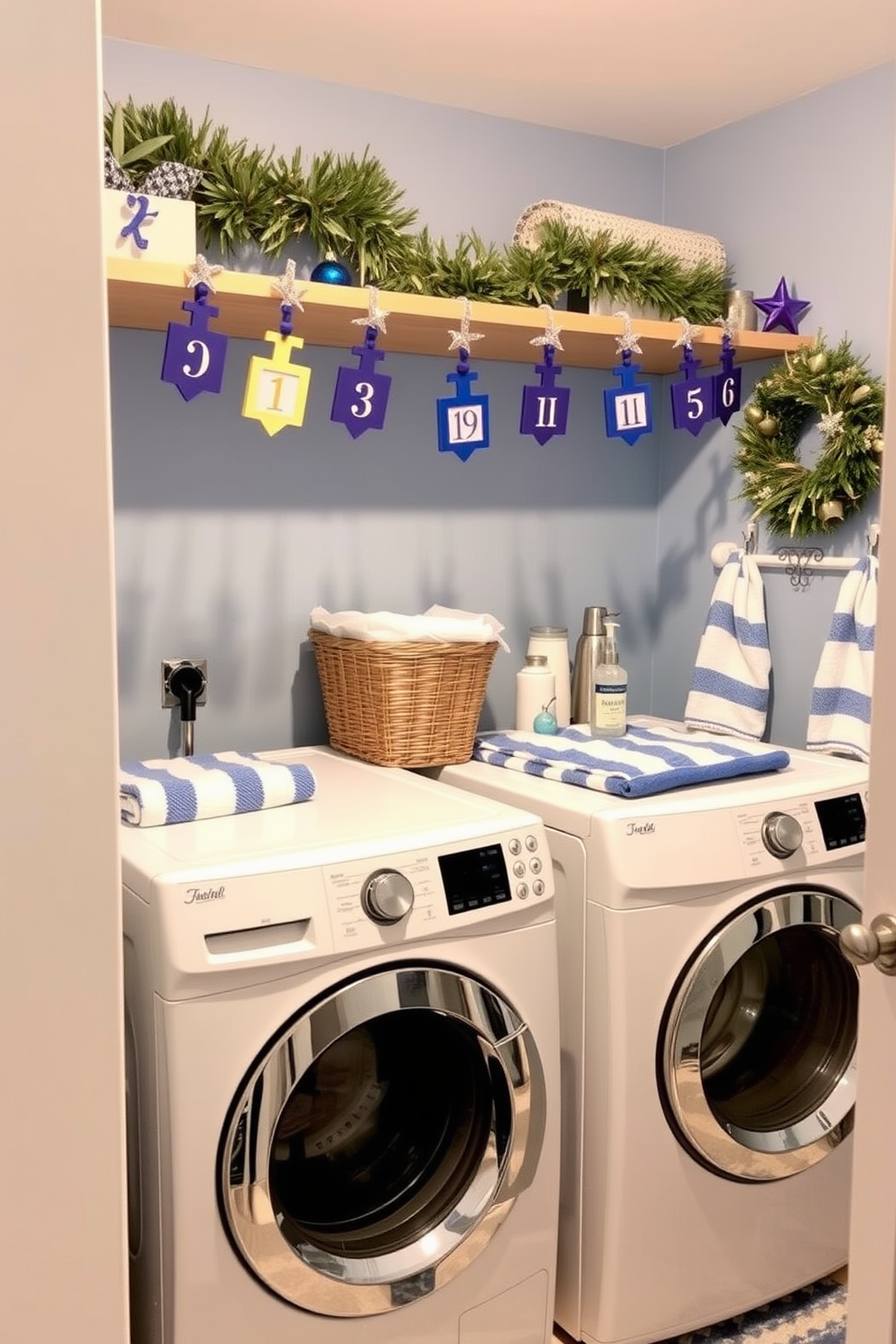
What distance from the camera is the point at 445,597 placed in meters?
2.74

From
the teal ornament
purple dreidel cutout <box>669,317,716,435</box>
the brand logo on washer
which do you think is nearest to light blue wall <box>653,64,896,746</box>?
purple dreidel cutout <box>669,317,716,435</box>

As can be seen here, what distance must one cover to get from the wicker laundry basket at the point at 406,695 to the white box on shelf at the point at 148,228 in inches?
29.8

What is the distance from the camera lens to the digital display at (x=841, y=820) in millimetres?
2188

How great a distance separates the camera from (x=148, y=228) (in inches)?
80.7

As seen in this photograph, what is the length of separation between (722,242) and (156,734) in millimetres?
1647

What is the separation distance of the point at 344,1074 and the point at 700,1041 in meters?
0.60

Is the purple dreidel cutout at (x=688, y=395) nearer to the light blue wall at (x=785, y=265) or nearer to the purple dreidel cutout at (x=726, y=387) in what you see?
→ the purple dreidel cutout at (x=726, y=387)

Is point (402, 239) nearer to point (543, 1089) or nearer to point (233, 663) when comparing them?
point (233, 663)

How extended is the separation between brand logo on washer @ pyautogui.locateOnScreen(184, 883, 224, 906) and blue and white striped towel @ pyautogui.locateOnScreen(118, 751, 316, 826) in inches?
11.1

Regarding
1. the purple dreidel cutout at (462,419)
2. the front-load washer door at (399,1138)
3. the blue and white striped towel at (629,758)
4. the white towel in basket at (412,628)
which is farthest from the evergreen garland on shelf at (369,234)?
the front-load washer door at (399,1138)

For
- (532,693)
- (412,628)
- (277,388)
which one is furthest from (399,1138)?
(277,388)

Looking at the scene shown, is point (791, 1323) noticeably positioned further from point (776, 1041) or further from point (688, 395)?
point (688, 395)

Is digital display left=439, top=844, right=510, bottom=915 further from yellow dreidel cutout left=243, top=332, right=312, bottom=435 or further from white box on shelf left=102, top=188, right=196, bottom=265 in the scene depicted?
white box on shelf left=102, top=188, right=196, bottom=265

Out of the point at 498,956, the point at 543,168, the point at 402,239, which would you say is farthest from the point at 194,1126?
the point at 543,168
